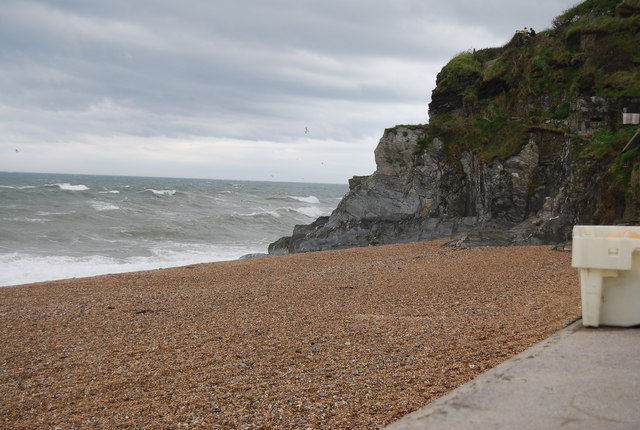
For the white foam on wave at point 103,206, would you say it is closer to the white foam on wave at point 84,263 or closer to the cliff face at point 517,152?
the white foam on wave at point 84,263

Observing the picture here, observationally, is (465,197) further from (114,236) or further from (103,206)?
(103,206)

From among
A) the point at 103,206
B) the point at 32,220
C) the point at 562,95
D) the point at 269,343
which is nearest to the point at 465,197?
the point at 562,95

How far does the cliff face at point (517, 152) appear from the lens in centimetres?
1483

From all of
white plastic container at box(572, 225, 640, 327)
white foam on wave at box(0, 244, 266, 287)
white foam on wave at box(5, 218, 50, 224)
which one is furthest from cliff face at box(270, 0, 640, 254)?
white foam on wave at box(5, 218, 50, 224)

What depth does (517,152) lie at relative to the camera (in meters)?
17.6

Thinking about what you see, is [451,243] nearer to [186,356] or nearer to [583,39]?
[583,39]

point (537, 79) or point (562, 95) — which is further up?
point (537, 79)

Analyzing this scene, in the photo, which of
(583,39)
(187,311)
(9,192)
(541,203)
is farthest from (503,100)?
(9,192)

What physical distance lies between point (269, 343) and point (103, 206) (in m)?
42.8

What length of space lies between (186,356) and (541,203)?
1377cm

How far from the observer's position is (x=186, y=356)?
5941mm

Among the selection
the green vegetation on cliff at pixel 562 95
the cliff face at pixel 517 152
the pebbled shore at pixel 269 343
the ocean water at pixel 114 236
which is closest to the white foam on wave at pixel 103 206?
the ocean water at pixel 114 236

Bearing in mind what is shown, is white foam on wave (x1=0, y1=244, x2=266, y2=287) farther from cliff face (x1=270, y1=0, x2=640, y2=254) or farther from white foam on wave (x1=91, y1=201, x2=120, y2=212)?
white foam on wave (x1=91, y1=201, x2=120, y2=212)

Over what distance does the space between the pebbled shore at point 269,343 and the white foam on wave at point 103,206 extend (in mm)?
31972
